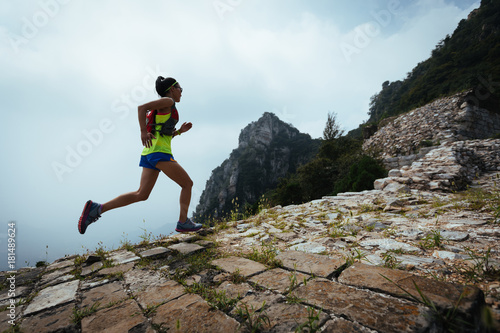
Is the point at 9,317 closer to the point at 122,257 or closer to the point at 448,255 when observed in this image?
the point at 122,257

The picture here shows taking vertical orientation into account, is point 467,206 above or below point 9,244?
below

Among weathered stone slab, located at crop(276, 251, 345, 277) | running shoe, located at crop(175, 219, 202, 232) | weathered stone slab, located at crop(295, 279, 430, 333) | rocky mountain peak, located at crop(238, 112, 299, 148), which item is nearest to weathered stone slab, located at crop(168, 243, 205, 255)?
running shoe, located at crop(175, 219, 202, 232)

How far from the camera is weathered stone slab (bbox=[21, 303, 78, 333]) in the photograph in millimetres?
1204

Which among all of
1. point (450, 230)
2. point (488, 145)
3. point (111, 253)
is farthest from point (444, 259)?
point (488, 145)

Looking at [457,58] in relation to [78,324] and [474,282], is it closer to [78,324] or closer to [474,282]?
[474,282]

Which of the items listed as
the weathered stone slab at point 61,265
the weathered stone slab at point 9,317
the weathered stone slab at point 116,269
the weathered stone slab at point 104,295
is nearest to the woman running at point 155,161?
the weathered stone slab at point 61,265

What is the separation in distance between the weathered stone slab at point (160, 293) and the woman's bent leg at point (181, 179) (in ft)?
4.81

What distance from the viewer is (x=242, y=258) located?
1973mm

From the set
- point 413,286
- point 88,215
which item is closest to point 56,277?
point 88,215

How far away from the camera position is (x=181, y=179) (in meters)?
2.89

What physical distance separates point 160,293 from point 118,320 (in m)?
0.29

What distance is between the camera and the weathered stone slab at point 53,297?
1.48 m

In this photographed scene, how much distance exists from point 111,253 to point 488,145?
37.4 feet

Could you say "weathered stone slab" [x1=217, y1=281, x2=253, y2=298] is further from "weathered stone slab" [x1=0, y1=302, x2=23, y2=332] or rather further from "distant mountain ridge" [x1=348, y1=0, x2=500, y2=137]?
"distant mountain ridge" [x1=348, y1=0, x2=500, y2=137]
